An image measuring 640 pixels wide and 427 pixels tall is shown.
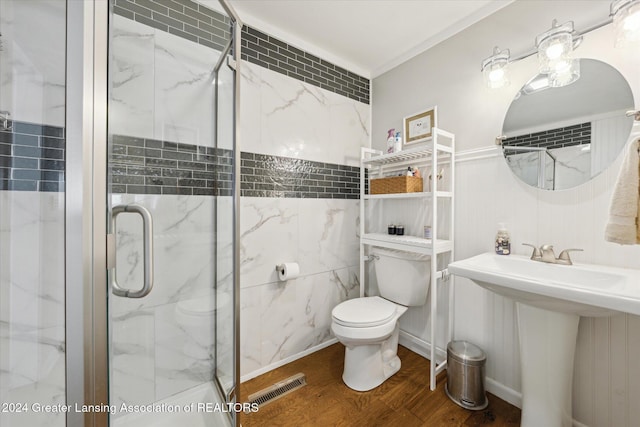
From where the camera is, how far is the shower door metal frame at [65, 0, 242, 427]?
637 mm

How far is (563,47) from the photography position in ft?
4.03

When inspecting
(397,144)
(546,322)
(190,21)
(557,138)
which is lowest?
(546,322)

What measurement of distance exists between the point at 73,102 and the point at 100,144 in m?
0.12

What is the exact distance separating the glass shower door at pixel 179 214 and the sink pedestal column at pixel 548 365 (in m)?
1.44

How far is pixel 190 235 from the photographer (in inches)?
51.1

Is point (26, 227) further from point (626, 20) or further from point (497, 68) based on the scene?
point (626, 20)

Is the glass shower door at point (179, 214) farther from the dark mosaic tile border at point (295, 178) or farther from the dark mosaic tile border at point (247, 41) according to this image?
the dark mosaic tile border at point (295, 178)

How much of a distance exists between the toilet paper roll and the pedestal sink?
99 centimetres

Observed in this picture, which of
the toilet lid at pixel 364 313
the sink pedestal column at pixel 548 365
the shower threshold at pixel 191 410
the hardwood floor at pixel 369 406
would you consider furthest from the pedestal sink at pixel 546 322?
the shower threshold at pixel 191 410

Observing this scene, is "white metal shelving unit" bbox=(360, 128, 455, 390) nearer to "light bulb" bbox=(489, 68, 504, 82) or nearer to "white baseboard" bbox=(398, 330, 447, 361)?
"white baseboard" bbox=(398, 330, 447, 361)

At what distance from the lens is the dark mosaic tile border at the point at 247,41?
1.06 meters

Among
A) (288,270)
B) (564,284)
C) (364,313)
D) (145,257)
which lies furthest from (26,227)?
(564,284)

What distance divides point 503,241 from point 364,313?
36.7 inches

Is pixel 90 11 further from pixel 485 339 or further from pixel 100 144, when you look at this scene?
pixel 485 339
